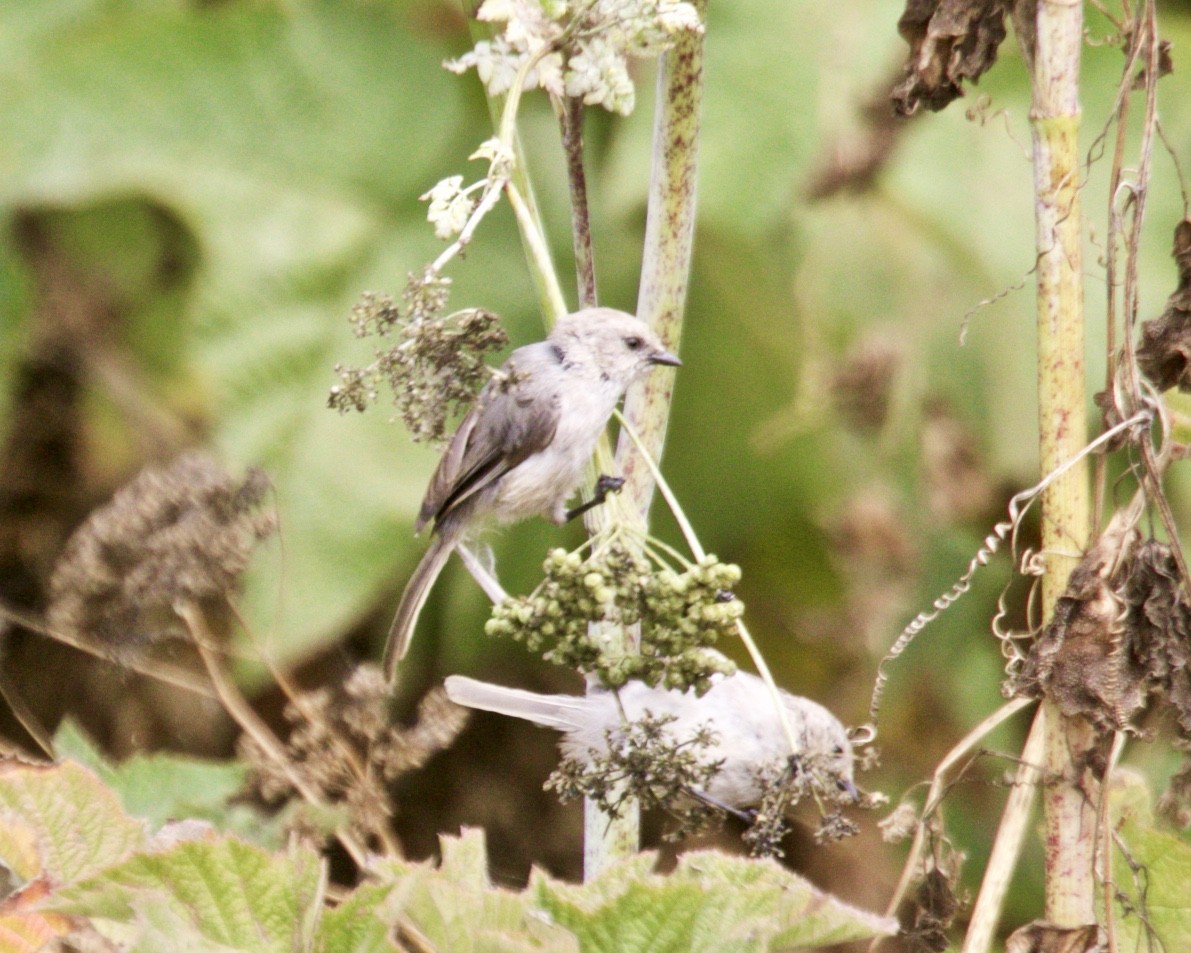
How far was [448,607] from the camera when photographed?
3.11 meters

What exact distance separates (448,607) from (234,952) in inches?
77.6

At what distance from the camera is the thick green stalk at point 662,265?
1358 mm

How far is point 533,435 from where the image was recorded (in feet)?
5.73

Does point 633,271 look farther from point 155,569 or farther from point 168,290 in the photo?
point 155,569

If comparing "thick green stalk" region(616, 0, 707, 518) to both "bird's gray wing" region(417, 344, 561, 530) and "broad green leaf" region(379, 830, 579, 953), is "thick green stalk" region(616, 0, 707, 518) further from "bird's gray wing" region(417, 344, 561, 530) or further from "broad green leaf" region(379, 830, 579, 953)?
"broad green leaf" region(379, 830, 579, 953)

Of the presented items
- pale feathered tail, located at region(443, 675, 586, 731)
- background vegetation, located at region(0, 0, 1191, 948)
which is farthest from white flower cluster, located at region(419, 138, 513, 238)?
background vegetation, located at region(0, 0, 1191, 948)

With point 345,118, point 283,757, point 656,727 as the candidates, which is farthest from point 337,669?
point 656,727

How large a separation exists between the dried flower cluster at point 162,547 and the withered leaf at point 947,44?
35.5 inches

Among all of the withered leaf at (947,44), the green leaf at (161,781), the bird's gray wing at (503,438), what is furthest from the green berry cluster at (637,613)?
the green leaf at (161,781)

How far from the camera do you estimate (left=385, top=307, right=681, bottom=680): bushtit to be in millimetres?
1542

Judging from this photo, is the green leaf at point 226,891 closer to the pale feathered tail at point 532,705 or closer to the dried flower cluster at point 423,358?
the dried flower cluster at point 423,358

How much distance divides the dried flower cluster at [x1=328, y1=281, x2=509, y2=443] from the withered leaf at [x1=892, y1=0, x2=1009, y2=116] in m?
0.48

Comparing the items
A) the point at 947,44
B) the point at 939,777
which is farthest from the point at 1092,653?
the point at 947,44

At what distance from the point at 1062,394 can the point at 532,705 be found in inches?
37.3
